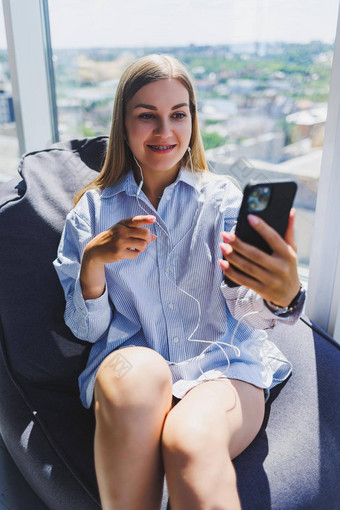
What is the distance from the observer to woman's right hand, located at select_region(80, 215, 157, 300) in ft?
3.27

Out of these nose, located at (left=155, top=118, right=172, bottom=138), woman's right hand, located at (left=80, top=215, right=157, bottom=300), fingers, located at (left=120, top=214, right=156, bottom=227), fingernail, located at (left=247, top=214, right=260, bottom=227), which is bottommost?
woman's right hand, located at (left=80, top=215, right=157, bottom=300)

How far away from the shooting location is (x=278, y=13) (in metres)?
1.55

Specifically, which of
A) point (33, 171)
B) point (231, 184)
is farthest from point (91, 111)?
point (231, 184)

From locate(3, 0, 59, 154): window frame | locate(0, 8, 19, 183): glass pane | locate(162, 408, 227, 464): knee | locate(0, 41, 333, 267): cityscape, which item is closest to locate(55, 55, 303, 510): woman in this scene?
locate(162, 408, 227, 464): knee

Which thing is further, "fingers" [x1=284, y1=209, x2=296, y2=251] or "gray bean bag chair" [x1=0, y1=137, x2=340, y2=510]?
"gray bean bag chair" [x1=0, y1=137, x2=340, y2=510]

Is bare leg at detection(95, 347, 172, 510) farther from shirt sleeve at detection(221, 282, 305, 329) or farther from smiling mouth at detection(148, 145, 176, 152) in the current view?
smiling mouth at detection(148, 145, 176, 152)

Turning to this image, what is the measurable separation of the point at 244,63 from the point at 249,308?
3.17 ft

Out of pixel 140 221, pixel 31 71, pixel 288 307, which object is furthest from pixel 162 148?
pixel 31 71

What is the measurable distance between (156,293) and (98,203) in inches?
10.8

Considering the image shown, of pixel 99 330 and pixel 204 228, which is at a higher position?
pixel 204 228

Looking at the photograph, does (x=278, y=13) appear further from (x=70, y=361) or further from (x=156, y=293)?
(x=70, y=361)

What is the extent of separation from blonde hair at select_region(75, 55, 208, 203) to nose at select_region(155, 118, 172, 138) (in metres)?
0.10

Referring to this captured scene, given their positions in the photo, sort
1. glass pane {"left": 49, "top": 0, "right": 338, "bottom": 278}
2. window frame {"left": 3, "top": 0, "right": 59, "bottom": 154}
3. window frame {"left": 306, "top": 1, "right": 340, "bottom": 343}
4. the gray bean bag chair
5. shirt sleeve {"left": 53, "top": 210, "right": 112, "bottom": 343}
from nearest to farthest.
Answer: the gray bean bag chair < shirt sleeve {"left": 53, "top": 210, "right": 112, "bottom": 343} < window frame {"left": 306, "top": 1, "right": 340, "bottom": 343} < glass pane {"left": 49, "top": 0, "right": 338, "bottom": 278} < window frame {"left": 3, "top": 0, "right": 59, "bottom": 154}

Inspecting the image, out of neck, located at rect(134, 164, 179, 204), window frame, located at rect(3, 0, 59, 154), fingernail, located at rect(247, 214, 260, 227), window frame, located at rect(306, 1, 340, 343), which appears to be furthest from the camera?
window frame, located at rect(3, 0, 59, 154)
